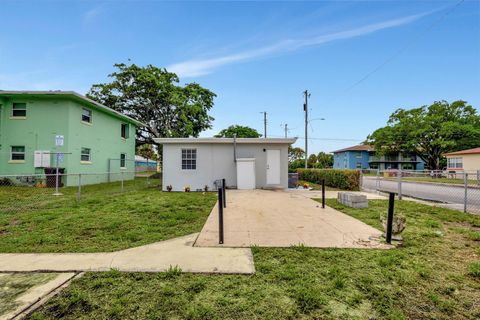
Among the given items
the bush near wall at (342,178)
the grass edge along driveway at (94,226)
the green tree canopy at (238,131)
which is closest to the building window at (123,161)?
the grass edge along driveway at (94,226)

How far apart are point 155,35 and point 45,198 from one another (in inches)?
399

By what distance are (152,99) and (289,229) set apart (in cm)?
2454

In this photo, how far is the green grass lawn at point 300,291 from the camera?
7.56 feet

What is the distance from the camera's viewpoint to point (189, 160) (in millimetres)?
13289

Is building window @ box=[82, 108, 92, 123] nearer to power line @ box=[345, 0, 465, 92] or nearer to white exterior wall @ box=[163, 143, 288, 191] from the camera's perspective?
white exterior wall @ box=[163, 143, 288, 191]

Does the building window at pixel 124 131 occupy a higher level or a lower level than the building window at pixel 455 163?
higher

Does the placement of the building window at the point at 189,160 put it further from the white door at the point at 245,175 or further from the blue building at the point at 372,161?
the blue building at the point at 372,161

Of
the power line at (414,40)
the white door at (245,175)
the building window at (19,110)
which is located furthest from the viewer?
the building window at (19,110)

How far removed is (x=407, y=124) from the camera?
39.3 metres

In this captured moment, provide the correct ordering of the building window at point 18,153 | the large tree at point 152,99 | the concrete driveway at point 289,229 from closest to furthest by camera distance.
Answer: the concrete driveway at point 289,229
the building window at point 18,153
the large tree at point 152,99

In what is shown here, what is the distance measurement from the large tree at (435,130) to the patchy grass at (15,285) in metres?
Answer: 45.9

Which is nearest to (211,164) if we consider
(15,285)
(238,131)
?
(15,285)

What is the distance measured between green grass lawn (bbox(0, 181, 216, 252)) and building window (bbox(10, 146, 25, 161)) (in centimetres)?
812

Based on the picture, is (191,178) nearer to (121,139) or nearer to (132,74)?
(121,139)
